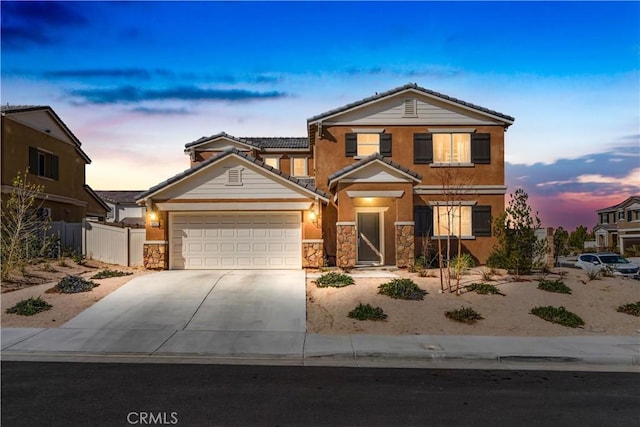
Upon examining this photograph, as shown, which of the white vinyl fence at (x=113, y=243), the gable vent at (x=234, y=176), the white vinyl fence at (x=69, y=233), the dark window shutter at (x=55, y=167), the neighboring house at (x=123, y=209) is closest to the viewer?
the gable vent at (x=234, y=176)

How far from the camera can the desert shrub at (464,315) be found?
497 inches

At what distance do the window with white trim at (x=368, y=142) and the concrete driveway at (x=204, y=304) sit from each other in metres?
7.76

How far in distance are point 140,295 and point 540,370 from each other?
35.6 ft

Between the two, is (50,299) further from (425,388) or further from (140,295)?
(425,388)

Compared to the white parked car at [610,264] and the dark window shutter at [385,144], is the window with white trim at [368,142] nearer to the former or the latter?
the dark window shutter at [385,144]

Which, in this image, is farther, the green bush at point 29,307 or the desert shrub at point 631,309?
the desert shrub at point 631,309

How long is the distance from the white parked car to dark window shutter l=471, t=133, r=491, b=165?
806 centimetres

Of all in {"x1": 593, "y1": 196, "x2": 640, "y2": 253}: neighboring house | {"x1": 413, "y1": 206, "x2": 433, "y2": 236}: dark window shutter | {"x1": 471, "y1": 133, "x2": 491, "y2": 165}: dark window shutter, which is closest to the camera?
{"x1": 413, "y1": 206, "x2": 433, "y2": 236}: dark window shutter

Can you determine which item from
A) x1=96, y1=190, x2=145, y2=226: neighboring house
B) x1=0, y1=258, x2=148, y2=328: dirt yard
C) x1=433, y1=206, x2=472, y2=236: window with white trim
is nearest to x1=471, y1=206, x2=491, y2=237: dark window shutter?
x1=433, y1=206, x2=472, y2=236: window with white trim

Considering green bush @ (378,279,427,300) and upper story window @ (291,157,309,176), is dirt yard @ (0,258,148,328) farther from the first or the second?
upper story window @ (291,157,309,176)

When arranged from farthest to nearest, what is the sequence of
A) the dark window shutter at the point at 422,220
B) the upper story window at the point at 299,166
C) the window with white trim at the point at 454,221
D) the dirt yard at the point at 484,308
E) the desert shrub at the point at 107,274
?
1. the upper story window at the point at 299,166
2. the window with white trim at the point at 454,221
3. the dark window shutter at the point at 422,220
4. the desert shrub at the point at 107,274
5. the dirt yard at the point at 484,308

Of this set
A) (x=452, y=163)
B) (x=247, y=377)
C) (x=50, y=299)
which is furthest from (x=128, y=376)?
(x=452, y=163)

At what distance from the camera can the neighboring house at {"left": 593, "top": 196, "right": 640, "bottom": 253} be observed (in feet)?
179

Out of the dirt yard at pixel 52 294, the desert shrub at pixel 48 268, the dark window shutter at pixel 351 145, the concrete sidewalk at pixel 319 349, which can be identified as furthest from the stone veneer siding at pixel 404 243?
the desert shrub at pixel 48 268
